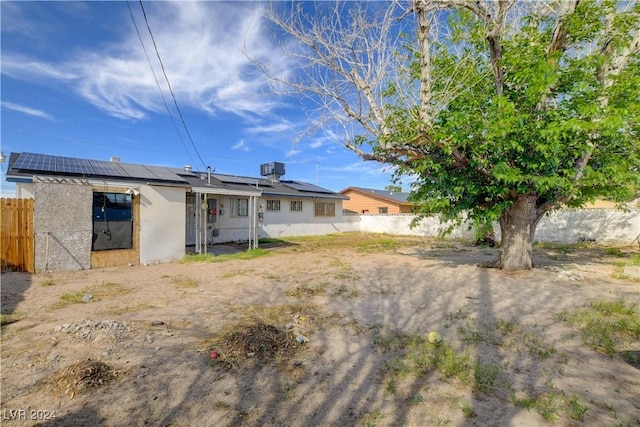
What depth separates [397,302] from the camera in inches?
209

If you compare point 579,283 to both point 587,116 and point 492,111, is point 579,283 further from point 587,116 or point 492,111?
point 492,111

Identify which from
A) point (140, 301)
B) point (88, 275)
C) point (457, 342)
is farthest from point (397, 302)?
point (88, 275)

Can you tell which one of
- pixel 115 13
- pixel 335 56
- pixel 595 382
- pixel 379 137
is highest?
pixel 115 13

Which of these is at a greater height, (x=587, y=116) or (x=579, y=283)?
(x=587, y=116)

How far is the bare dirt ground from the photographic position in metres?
2.34

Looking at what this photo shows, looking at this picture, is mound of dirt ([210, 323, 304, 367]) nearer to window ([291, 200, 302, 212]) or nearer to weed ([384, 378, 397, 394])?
weed ([384, 378, 397, 394])

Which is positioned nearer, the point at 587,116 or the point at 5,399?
the point at 5,399

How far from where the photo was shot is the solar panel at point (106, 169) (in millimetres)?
8877

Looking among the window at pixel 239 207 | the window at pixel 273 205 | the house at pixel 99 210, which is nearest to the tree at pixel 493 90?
the house at pixel 99 210

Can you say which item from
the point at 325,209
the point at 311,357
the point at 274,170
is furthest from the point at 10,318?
the point at 274,170

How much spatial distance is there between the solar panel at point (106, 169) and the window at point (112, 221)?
84cm

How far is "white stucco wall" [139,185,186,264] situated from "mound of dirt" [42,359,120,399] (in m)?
6.86

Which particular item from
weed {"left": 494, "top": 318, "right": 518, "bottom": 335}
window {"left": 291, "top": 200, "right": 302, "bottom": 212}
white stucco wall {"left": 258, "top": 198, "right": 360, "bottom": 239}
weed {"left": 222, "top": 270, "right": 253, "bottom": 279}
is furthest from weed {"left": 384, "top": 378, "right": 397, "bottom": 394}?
window {"left": 291, "top": 200, "right": 302, "bottom": 212}

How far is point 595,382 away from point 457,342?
1244 millimetres
